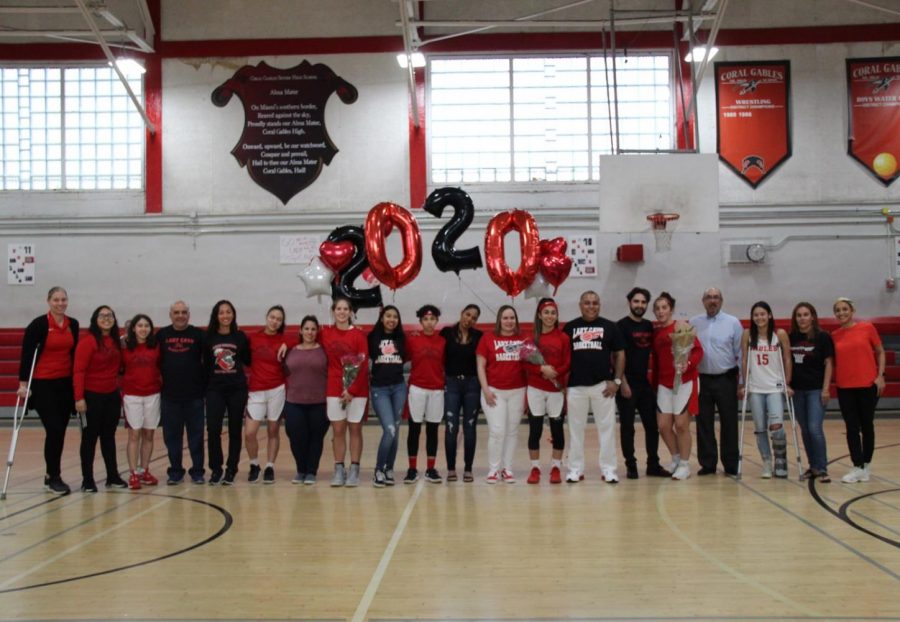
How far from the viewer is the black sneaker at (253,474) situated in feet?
23.5

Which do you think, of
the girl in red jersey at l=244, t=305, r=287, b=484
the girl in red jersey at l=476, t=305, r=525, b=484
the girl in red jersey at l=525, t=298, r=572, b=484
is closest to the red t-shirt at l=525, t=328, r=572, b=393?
the girl in red jersey at l=525, t=298, r=572, b=484

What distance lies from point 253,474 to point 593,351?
3.13 m

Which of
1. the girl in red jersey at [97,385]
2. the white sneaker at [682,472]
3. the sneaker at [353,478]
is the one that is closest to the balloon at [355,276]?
the sneaker at [353,478]

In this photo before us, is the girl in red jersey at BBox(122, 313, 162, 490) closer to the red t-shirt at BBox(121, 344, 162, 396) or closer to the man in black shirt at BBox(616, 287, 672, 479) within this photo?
the red t-shirt at BBox(121, 344, 162, 396)

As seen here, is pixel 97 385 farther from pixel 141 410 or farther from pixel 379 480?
pixel 379 480

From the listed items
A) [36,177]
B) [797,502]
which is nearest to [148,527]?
[797,502]

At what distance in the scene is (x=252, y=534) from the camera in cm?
533

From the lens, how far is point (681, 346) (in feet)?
23.0

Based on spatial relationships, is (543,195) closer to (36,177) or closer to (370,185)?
(370,185)

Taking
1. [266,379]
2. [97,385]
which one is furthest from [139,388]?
[266,379]

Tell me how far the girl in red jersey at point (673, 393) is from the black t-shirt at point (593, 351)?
43 cm

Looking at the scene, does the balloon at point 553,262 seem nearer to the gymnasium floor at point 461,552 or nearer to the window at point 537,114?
the gymnasium floor at point 461,552

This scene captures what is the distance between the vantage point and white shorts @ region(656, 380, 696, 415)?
7.13 m

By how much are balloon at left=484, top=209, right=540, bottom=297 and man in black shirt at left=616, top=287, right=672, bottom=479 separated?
1.22 m
